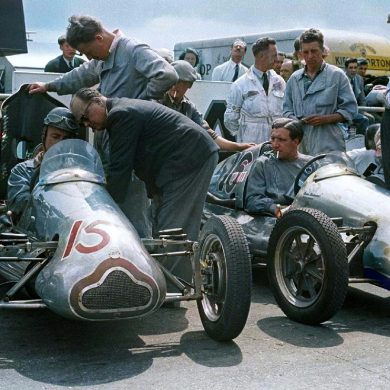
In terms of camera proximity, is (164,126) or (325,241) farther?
(164,126)

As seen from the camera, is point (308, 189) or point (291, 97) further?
point (291, 97)

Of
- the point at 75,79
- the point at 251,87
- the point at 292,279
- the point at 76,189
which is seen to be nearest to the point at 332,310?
the point at 292,279

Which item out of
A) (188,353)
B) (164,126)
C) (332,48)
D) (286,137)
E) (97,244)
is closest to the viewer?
(97,244)

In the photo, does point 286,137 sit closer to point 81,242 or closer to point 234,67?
point 81,242

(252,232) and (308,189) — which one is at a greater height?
(308,189)

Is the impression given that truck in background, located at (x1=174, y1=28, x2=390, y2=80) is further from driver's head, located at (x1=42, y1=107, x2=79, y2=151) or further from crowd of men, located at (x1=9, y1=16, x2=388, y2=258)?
driver's head, located at (x1=42, y1=107, x2=79, y2=151)

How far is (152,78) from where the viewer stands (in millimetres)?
5953

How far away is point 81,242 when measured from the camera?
4590 millimetres

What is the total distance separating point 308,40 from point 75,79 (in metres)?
2.01

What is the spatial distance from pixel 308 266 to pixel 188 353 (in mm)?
1163

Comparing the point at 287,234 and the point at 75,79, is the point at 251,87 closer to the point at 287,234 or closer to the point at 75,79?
the point at 75,79

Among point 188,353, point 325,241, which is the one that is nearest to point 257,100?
point 325,241

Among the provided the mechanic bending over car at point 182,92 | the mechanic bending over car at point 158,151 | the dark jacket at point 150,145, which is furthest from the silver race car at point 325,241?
the mechanic bending over car at point 182,92

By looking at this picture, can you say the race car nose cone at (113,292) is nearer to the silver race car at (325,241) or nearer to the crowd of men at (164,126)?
the crowd of men at (164,126)
